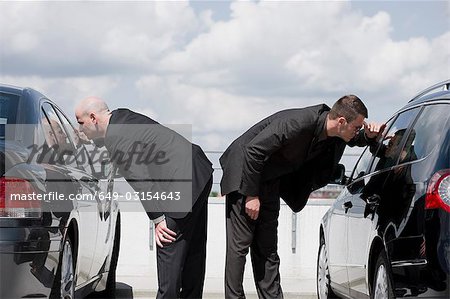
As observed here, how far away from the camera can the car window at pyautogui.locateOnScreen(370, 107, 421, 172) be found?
22.9 ft

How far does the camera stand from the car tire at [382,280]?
617cm

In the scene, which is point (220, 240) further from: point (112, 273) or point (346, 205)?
point (346, 205)

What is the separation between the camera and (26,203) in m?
5.99

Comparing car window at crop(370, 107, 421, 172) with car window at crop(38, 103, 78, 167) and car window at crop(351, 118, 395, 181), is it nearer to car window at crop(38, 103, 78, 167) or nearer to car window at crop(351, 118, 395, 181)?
car window at crop(351, 118, 395, 181)

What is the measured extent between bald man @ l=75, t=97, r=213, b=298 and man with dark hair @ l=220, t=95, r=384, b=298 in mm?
691

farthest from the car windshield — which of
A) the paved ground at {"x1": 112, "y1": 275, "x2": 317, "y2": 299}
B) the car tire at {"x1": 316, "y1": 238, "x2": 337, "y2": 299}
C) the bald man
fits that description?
the paved ground at {"x1": 112, "y1": 275, "x2": 317, "y2": 299}

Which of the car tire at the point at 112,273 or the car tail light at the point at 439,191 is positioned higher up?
the car tail light at the point at 439,191

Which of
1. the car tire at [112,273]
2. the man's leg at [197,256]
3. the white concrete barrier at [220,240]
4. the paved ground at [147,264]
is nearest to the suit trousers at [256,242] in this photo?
the man's leg at [197,256]

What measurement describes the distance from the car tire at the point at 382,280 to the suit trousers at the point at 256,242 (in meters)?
1.02

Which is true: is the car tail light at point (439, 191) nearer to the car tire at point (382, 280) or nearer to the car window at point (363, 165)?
the car tire at point (382, 280)

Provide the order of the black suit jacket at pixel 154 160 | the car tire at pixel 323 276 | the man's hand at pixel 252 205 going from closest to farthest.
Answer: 1. the black suit jacket at pixel 154 160
2. the man's hand at pixel 252 205
3. the car tire at pixel 323 276

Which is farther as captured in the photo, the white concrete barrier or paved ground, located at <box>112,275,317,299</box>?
the white concrete barrier

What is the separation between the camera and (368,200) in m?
7.05

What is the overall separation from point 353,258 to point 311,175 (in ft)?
2.29
